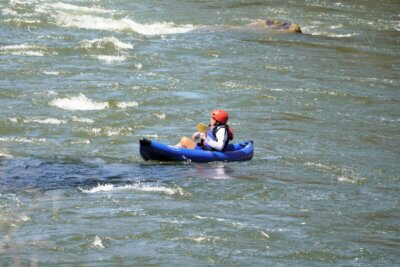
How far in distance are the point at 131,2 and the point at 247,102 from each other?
Result: 57.5 ft

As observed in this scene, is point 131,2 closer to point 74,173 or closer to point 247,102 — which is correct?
point 247,102

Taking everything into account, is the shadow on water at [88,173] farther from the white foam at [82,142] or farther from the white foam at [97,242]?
the white foam at [97,242]

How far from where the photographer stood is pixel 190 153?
13.1 metres

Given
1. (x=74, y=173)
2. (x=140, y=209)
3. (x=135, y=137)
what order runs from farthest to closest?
(x=135, y=137)
(x=74, y=173)
(x=140, y=209)

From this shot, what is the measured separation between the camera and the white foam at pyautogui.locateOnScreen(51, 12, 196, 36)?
88.8 feet

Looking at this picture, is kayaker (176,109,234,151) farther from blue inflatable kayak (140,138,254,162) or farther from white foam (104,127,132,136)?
white foam (104,127,132,136)

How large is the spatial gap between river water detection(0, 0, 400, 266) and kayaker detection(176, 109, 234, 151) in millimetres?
348

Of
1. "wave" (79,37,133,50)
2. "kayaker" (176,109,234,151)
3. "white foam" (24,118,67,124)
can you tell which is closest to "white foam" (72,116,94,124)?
"white foam" (24,118,67,124)

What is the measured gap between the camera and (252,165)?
13367 mm

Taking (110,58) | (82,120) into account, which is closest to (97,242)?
(82,120)

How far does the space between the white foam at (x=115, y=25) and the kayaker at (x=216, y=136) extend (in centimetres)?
1354

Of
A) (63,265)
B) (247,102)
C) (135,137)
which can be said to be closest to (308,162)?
(135,137)

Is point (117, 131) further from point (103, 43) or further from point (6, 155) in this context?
point (103, 43)

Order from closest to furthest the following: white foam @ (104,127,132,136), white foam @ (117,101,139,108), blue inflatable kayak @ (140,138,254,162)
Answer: blue inflatable kayak @ (140,138,254,162) → white foam @ (104,127,132,136) → white foam @ (117,101,139,108)
